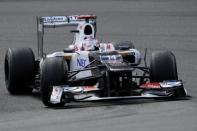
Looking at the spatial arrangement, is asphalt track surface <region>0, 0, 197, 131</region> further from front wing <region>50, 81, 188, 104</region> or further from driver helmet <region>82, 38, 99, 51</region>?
driver helmet <region>82, 38, 99, 51</region>

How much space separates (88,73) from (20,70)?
1.46m

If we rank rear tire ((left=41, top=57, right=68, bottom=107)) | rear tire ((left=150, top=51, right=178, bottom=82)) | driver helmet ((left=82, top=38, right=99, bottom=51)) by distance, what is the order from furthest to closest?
driver helmet ((left=82, top=38, right=99, bottom=51)), rear tire ((left=150, top=51, right=178, bottom=82)), rear tire ((left=41, top=57, right=68, bottom=107))

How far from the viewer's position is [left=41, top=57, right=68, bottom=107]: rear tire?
12648 mm

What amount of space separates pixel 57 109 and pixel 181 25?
58.4 feet

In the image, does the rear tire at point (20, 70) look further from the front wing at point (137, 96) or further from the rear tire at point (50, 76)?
the front wing at point (137, 96)

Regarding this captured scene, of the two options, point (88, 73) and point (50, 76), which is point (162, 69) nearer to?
point (88, 73)

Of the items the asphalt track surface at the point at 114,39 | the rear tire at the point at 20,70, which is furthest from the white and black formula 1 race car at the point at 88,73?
the asphalt track surface at the point at 114,39

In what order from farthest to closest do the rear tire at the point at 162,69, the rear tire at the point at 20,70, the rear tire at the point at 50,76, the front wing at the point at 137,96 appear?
the rear tire at the point at 20,70 < the rear tire at the point at 162,69 < the rear tire at the point at 50,76 < the front wing at the point at 137,96

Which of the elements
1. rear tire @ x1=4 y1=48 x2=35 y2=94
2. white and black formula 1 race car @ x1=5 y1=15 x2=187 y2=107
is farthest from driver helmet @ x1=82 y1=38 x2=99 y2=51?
rear tire @ x1=4 y1=48 x2=35 y2=94

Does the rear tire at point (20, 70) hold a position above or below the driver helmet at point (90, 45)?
below

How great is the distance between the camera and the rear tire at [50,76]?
1265 centimetres

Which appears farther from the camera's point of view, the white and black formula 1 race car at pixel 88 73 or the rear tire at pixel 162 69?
the rear tire at pixel 162 69

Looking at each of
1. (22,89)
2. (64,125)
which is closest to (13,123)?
(64,125)

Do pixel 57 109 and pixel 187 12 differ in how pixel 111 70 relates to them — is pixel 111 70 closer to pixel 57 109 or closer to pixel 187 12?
pixel 57 109
